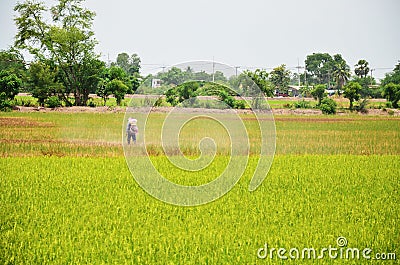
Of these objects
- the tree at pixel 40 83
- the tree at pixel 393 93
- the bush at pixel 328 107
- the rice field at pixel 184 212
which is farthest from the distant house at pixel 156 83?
the tree at pixel 393 93

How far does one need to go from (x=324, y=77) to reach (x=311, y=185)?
65.5m

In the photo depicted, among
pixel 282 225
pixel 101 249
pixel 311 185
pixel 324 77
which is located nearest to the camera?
pixel 101 249

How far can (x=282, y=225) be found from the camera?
5.73 meters

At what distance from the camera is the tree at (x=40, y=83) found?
2928 cm

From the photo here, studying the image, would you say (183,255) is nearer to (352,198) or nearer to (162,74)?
(352,198)

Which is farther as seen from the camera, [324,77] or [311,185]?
[324,77]

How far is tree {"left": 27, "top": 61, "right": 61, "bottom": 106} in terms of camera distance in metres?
29.3

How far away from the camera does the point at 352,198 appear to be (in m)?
7.25

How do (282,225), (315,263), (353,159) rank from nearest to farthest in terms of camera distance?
(315,263), (282,225), (353,159)

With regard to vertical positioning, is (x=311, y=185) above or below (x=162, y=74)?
below

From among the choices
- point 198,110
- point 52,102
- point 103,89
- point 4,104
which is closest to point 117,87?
point 103,89

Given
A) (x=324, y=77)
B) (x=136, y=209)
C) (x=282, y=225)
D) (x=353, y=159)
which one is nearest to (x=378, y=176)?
(x=353, y=159)

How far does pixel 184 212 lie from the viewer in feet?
20.6

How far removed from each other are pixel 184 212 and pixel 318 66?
69.3 metres
